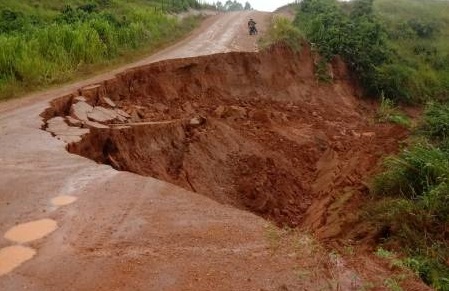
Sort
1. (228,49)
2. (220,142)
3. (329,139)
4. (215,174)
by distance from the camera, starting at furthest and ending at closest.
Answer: (228,49) < (329,139) < (220,142) < (215,174)

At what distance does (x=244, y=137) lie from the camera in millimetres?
10227

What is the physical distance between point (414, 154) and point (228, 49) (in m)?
9.01

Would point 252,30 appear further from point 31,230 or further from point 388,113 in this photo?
point 31,230

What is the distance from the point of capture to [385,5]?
89.7 feet

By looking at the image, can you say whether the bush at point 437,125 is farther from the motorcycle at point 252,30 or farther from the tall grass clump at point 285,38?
the motorcycle at point 252,30

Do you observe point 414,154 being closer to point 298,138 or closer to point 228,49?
point 298,138

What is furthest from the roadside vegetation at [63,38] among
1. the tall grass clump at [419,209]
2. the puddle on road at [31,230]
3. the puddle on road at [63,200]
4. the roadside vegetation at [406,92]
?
the tall grass clump at [419,209]

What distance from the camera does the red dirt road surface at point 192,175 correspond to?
3703 millimetres

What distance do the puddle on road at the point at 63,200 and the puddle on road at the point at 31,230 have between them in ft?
1.17

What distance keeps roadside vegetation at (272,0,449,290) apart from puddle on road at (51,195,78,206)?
2.93 metres

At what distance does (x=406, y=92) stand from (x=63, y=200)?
13.9m

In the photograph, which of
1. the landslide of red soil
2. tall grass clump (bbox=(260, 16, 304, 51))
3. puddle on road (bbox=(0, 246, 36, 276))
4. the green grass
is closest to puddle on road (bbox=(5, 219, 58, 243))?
puddle on road (bbox=(0, 246, 36, 276))

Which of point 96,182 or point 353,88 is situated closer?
point 96,182

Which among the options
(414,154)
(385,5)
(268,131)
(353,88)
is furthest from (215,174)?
(385,5)
